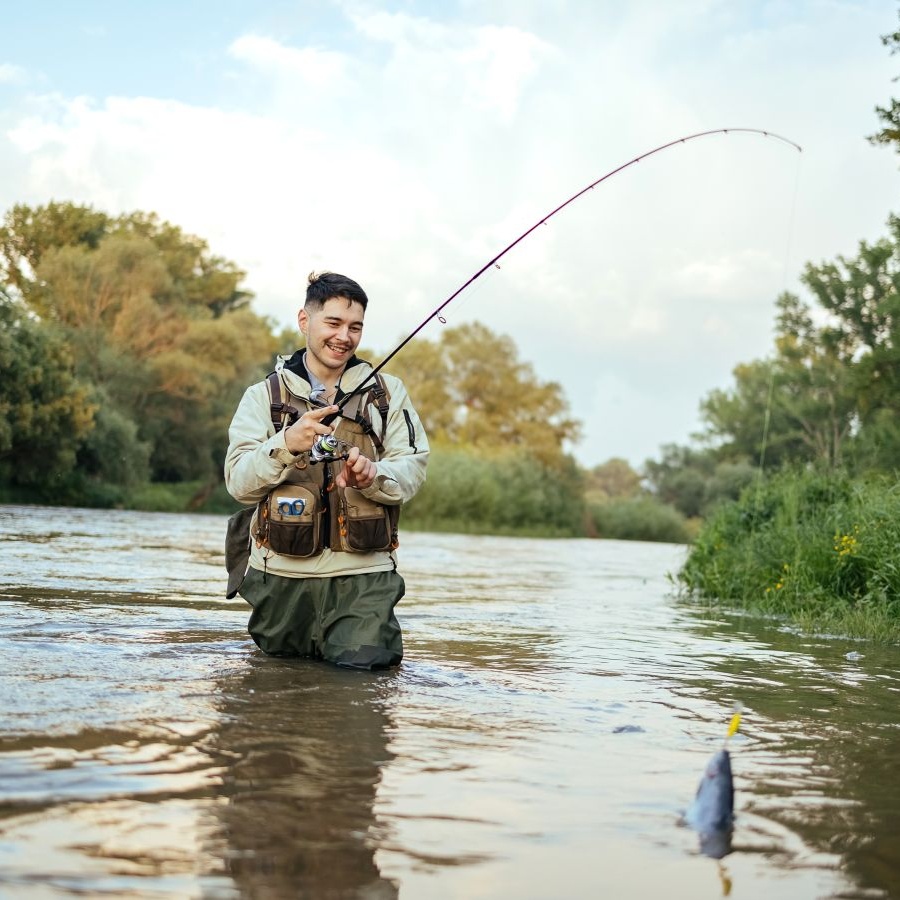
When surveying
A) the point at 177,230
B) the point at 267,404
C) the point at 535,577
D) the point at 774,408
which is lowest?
the point at 535,577

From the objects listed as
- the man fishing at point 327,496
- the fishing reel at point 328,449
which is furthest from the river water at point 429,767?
the fishing reel at point 328,449

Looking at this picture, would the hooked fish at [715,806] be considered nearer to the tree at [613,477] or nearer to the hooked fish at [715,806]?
the hooked fish at [715,806]

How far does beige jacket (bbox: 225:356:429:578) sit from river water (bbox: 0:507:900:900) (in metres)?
0.44

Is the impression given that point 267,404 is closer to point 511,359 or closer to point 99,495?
point 99,495

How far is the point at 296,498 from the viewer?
17.6 feet

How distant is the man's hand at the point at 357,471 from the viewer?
505cm

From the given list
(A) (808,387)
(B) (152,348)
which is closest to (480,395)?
(A) (808,387)

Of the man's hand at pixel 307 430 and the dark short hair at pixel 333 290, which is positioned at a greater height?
the dark short hair at pixel 333 290

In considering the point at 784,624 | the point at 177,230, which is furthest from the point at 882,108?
the point at 177,230

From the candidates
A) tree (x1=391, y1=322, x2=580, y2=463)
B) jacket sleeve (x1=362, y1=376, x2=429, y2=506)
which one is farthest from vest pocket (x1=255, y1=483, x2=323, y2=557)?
tree (x1=391, y1=322, x2=580, y2=463)

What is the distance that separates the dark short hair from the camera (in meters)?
5.44

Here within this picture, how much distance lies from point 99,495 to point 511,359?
28.3 metres

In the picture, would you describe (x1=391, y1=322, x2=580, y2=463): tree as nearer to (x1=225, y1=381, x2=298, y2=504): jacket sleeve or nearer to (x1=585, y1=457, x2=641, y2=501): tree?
(x1=225, y1=381, x2=298, y2=504): jacket sleeve

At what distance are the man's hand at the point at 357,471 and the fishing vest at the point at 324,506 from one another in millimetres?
131
